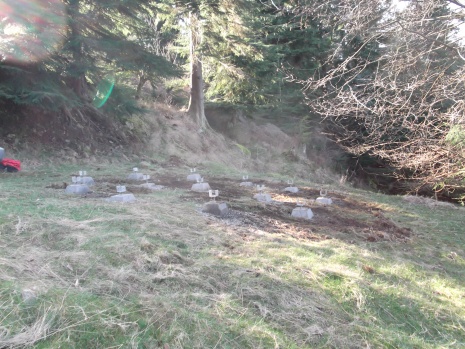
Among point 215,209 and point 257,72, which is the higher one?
point 257,72

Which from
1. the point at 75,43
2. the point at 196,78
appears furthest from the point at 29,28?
the point at 196,78

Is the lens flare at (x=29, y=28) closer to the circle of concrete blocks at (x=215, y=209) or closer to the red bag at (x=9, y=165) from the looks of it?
the red bag at (x=9, y=165)

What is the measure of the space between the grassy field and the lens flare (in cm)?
551

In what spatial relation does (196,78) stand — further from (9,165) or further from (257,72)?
(9,165)

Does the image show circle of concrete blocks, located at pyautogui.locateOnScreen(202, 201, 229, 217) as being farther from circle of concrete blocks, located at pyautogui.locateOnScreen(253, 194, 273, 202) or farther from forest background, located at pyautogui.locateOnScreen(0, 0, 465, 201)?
forest background, located at pyautogui.locateOnScreen(0, 0, 465, 201)

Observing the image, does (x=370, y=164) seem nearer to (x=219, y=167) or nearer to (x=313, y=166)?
(x=313, y=166)

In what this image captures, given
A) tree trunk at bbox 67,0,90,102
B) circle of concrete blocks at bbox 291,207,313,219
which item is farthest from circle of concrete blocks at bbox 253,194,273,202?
tree trunk at bbox 67,0,90,102

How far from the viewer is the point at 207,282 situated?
3062 millimetres

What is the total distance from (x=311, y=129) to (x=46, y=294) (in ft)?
58.8

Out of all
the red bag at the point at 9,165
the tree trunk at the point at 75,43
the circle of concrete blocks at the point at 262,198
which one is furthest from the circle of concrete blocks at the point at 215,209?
the tree trunk at the point at 75,43

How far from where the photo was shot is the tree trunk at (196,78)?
14.8 meters

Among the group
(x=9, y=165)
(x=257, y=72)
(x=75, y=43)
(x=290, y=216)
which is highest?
(x=257, y=72)

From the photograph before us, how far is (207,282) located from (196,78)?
13953 mm

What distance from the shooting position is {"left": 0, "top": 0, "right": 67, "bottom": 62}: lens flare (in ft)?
29.9
